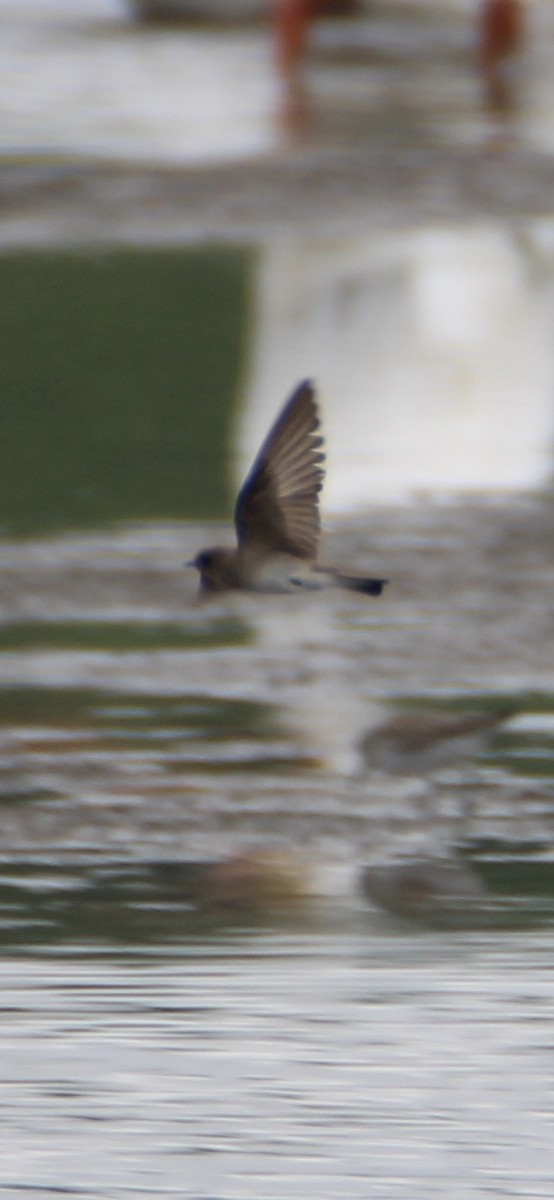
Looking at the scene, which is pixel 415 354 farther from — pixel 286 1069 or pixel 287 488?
pixel 286 1069

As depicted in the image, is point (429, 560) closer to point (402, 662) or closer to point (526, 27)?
point (402, 662)

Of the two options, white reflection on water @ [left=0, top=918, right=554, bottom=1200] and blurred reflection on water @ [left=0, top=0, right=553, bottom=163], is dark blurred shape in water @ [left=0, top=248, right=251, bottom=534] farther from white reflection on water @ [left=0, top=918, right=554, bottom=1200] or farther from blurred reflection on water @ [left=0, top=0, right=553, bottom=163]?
white reflection on water @ [left=0, top=918, right=554, bottom=1200]

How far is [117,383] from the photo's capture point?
470 inches

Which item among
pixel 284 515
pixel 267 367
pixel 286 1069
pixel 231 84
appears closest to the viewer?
pixel 286 1069

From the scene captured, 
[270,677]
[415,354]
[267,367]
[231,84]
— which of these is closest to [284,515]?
[270,677]

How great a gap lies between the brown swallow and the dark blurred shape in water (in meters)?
3.35

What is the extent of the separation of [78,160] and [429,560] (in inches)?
351

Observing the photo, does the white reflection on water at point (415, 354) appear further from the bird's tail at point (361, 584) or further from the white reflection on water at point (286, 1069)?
the white reflection on water at point (286, 1069)

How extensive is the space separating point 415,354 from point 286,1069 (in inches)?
303

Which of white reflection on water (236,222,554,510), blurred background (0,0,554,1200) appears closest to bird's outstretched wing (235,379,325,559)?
blurred background (0,0,554,1200)

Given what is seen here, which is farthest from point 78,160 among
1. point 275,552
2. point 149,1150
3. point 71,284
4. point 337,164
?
point 149,1150

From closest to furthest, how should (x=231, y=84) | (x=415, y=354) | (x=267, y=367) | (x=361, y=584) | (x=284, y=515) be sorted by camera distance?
(x=361, y=584) → (x=284, y=515) → (x=267, y=367) → (x=415, y=354) → (x=231, y=84)

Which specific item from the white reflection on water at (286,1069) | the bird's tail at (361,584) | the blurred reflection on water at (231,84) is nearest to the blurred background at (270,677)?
the white reflection on water at (286,1069)

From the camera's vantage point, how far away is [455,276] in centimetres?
Result: 1380
